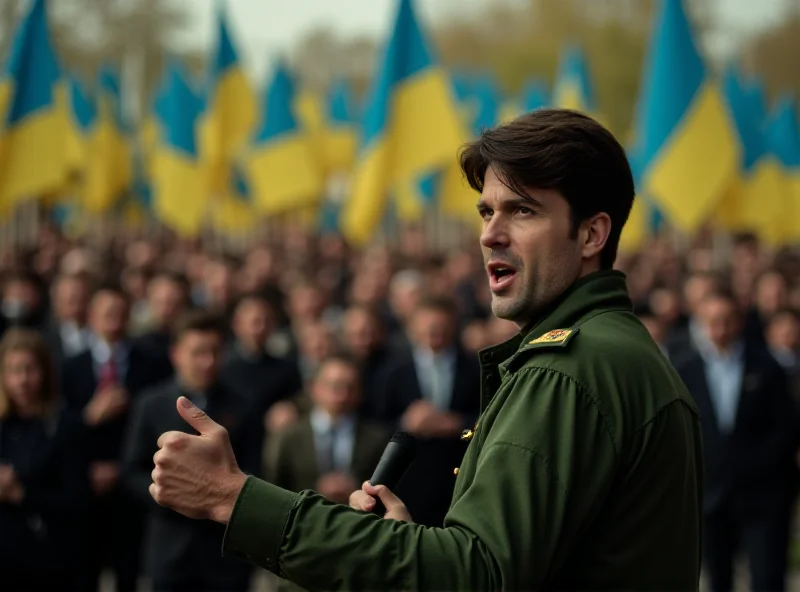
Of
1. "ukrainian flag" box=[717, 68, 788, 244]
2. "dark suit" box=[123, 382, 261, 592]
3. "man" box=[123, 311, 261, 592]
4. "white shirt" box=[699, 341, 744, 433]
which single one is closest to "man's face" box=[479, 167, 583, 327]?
"dark suit" box=[123, 382, 261, 592]

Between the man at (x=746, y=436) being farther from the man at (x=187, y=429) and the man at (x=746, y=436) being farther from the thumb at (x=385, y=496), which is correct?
the thumb at (x=385, y=496)

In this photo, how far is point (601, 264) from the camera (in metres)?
2.78

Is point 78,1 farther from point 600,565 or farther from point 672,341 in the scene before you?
point 600,565

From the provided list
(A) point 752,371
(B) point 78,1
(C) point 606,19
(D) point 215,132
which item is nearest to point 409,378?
(A) point 752,371

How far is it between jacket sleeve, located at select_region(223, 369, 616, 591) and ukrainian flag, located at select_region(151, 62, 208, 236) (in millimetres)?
16898

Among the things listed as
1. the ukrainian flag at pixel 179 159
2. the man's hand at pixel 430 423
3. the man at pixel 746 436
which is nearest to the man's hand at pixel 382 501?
the man's hand at pixel 430 423

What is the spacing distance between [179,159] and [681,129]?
9615mm

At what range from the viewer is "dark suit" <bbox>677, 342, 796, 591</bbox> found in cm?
831

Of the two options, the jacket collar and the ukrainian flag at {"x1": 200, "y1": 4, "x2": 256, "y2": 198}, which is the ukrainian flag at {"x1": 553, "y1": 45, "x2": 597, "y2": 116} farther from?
the jacket collar

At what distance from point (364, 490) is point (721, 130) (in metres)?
11.2

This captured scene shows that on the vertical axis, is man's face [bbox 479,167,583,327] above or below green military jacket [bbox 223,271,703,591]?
above

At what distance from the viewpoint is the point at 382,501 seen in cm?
264

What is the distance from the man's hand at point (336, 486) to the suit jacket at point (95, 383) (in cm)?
161

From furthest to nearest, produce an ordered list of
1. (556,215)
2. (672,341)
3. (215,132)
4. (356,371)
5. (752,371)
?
(215,132), (672,341), (752,371), (356,371), (556,215)
